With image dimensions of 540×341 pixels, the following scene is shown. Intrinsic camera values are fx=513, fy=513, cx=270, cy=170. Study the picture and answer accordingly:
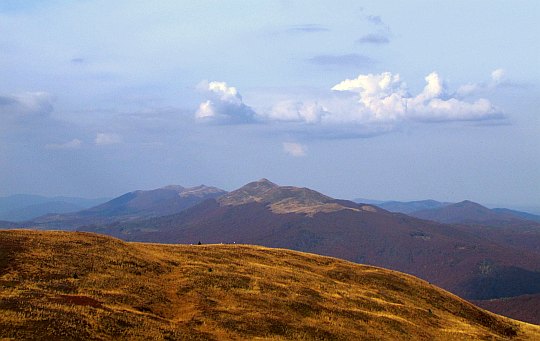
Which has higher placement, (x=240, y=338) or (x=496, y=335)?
(x=240, y=338)

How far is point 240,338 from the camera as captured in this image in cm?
4522

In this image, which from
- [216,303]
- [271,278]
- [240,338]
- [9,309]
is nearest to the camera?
[9,309]

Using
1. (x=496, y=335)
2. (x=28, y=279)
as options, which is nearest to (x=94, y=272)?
(x=28, y=279)

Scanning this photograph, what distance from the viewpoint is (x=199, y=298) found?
54.5 meters

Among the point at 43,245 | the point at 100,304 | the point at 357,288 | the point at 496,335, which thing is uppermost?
the point at 43,245

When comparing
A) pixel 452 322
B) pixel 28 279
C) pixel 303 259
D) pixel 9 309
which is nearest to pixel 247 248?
pixel 303 259

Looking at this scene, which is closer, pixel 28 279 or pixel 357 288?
pixel 28 279

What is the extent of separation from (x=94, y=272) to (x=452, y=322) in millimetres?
47962

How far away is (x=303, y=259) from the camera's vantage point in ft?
298

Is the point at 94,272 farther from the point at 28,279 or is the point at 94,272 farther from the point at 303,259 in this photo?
the point at 303,259

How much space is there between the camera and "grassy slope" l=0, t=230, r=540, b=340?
139ft

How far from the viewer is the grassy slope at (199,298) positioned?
139 ft

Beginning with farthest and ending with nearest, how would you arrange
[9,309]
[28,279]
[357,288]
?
[357,288] < [28,279] < [9,309]

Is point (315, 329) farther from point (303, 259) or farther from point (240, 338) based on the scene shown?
point (303, 259)
